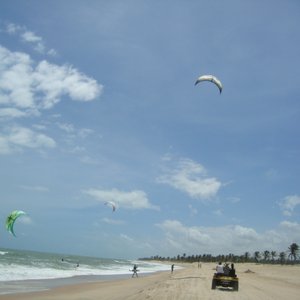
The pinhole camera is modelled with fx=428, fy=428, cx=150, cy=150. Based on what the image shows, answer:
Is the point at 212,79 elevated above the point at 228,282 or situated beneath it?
elevated above

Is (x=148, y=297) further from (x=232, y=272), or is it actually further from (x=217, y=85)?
(x=217, y=85)

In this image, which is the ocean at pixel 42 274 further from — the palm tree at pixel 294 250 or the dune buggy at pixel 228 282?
the palm tree at pixel 294 250

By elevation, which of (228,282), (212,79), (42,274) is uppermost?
(212,79)

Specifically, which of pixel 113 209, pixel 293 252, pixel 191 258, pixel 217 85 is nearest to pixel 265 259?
pixel 293 252

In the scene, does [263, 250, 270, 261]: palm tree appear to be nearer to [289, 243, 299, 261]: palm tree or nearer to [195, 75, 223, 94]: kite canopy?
[289, 243, 299, 261]: palm tree

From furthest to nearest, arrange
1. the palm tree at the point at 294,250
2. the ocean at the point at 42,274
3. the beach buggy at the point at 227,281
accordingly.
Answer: the palm tree at the point at 294,250, the ocean at the point at 42,274, the beach buggy at the point at 227,281

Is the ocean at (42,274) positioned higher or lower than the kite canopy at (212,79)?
lower

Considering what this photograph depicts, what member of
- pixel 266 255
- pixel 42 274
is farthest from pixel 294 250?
pixel 42 274

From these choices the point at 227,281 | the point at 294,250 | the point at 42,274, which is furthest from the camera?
the point at 294,250

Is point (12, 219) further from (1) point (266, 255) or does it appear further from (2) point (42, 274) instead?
(1) point (266, 255)

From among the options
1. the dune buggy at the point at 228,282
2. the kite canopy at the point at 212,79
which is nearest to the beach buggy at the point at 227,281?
the dune buggy at the point at 228,282

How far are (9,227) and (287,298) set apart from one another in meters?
14.8

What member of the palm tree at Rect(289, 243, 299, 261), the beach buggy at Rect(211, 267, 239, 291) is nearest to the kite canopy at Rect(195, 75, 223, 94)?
the beach buggy at Rect(211, 267, 239, 291)

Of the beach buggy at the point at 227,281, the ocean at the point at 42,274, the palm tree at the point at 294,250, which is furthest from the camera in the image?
the palm tree at the point at 294,250
